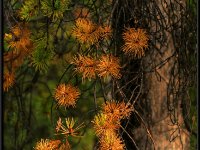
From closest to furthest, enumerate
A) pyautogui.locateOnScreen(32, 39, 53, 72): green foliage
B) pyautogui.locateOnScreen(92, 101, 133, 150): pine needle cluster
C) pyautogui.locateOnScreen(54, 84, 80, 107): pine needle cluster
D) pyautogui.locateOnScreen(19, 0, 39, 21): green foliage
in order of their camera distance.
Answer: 1. pyautogui.locateOnScreen(92, 101, 133, 150): pine needle cluster
2. pyautogui.locateOnScreen(54, 84, 80, 107): pine needle cluster
3. pyautogui.locateOnScreen(19, 0, 39, 21): green foliage
4. pyautogui.locateOnScreen(32, 39, 53, 72): green foliage

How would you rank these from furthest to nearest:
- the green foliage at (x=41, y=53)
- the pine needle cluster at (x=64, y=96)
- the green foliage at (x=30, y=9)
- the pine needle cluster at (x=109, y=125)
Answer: the green foliage at (x=41, y=53) < the green foliage at (x=30, y=9) < the pine needle cluster at (x=64, y=96) < the pine needle cluster at (x=109, y=125)

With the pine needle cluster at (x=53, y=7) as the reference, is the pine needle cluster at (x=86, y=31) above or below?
below

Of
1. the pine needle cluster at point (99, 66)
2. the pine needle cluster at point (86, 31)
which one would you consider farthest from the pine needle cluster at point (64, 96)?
the pine needle cluster at point (86, 31)

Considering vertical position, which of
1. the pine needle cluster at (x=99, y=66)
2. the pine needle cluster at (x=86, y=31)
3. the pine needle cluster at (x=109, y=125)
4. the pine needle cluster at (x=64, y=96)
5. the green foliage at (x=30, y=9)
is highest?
the green foliage at (x=30, y=9)

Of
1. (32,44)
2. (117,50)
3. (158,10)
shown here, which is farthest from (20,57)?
(158,10)

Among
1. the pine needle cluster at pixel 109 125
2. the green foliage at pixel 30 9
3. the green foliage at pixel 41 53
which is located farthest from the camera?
the green foliage at pixel 41 53

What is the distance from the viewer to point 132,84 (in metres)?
2.56

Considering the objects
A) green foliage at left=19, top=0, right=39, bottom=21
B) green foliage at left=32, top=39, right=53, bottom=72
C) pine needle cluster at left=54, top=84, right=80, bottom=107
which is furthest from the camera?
green foliage at left=32, top=39, right=53, bottom=72

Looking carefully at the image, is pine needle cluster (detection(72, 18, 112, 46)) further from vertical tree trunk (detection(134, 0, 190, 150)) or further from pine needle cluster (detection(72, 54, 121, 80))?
vertical tree trunk (detection(134, 0, 190, 150))

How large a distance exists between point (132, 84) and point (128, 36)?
363mm

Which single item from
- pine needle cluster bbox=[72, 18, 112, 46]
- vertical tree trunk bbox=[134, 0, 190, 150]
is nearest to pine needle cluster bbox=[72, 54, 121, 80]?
pine needle cluster bbox=[72, 18, 112, 46]

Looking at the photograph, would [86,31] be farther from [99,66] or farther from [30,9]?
[30,9]

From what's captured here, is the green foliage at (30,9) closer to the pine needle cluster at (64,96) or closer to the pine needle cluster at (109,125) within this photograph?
the pine needle cluster at (64,96)

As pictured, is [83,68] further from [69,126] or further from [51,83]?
[51,83]
